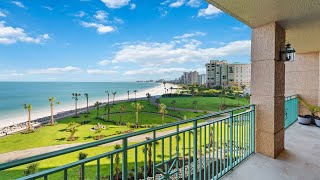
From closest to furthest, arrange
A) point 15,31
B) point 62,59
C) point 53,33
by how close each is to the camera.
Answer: point 15,31 < point 53,33 < point 62,59

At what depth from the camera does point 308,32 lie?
339cm

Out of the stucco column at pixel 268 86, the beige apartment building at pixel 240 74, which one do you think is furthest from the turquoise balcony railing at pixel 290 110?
the beige apartment building at pixel 240 74

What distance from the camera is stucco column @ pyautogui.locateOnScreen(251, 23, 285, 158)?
9.45 ft

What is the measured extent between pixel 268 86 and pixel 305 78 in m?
3.80

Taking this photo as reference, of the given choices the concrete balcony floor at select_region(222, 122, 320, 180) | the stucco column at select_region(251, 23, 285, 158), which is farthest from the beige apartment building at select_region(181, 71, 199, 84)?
the stucco column at select_region(251, 23, 285, 158)

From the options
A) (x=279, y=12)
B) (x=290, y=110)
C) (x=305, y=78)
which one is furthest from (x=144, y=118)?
→ (x=279, y=12)

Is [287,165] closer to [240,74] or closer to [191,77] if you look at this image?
[240,74]

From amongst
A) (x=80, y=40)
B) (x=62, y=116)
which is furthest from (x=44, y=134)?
(x=80, y=40)

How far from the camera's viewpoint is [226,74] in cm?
6162

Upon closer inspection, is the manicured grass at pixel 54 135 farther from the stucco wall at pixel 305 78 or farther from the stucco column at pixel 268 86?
the stucco column at pixel 268 86

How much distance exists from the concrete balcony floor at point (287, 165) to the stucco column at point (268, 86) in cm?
20

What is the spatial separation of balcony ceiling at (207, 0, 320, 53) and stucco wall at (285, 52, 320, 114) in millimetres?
2733

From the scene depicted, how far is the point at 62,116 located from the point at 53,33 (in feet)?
127

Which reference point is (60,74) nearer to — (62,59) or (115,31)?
(62,59)
